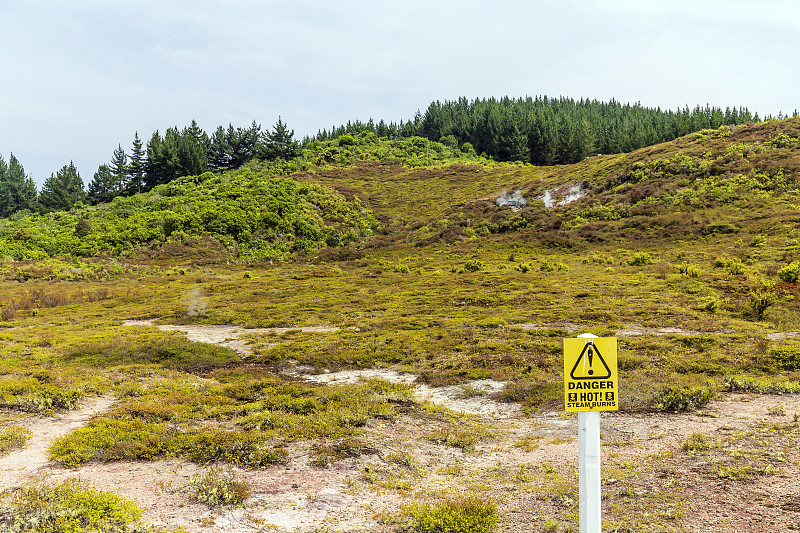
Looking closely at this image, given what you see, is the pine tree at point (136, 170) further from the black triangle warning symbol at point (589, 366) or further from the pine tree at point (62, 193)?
the black triangle warning symbol at point (589, 366)

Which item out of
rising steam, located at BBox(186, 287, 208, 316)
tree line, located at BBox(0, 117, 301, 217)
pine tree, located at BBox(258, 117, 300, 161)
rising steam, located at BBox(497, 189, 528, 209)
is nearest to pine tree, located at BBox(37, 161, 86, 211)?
tree line, located at BBox(0, 117, 301, 217)

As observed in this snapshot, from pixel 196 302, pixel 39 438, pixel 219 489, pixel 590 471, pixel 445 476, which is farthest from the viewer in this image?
pixel 196 302

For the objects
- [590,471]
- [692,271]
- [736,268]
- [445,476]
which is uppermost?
[736,268]

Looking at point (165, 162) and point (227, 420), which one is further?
point (165, 162)

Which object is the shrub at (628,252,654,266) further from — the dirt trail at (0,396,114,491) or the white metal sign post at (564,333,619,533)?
the white metal sign post at (564,333,619,533)

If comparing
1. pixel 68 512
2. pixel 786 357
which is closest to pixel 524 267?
pixel 786 357

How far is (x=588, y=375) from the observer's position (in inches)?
187

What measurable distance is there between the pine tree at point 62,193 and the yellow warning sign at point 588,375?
112 m

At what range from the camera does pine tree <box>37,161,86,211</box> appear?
96625mm

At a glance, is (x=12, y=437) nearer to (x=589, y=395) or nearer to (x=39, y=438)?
(x=39, y=438)

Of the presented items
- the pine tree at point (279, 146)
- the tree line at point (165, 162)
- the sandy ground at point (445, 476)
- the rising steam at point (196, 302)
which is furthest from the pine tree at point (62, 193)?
the sandy ground at point (445, 476)

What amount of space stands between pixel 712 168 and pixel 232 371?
5817cm

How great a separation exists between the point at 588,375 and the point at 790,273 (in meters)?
29.7

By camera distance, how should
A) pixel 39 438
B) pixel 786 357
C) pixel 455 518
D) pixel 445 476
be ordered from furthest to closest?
1. pixel 786 357
2. pixel 39 438
3. pixel 445 476
4. pixel 455 518
